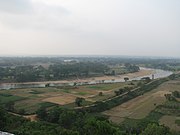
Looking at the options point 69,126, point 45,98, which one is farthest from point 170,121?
point 45,98

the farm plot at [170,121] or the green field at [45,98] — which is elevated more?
the green field at [45,98]

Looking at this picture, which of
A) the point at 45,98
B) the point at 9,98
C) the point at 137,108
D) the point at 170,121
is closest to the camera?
the point at 170,121

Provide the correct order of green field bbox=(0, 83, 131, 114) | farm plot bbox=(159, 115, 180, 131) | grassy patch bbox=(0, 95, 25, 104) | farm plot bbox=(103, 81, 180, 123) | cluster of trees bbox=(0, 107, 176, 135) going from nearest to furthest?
1. cluster of trees bbox=(0, 107, 176, 135)
2. farm plot bbox=(159, 115, 180, 131)
3. farm plot bbox=(103, 81, 180, 123)
4. green field bbox=(0, 83, 131, 114)
5. grassy patch bbox=(0, 95, 25, 104)

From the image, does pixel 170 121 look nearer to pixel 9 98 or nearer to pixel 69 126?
pixel 69 126

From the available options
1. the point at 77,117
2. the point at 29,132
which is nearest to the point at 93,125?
the point at 29,132

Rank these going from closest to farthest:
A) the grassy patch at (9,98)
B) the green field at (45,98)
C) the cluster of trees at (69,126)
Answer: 1. the cluster of trees at (69,126)
2. the green field at (45,98)
3. the grassy patch at (9,98)

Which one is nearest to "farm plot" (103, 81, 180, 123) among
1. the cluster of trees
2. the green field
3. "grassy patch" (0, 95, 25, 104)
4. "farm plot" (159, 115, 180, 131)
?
"farm plot" (159, 115, 180, 131)

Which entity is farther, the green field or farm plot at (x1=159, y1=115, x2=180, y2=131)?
the green field

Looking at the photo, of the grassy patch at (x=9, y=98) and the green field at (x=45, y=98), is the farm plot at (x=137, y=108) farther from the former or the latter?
the grassy patch at (x=9, y=98)

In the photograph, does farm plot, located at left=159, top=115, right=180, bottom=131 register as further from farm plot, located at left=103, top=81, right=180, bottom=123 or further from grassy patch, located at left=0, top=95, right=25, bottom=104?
grassy patch, located at left=0, top=95, right=25, bottom=104

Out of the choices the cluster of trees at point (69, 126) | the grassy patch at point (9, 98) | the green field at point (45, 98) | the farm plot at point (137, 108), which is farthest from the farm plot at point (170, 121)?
the grassy patch at point (9, 98)

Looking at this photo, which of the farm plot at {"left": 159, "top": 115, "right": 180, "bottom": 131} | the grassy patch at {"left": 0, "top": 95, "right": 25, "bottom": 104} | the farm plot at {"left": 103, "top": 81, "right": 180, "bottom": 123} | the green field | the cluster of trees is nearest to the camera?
the cluster of trees

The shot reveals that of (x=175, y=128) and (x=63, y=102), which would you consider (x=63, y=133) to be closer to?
(x=175, y=128)
